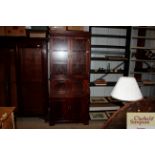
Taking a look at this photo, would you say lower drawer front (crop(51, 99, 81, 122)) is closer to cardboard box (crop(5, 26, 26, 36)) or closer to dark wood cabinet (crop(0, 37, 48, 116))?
dark wood cabinet (crop(0, 37, 48, 116))

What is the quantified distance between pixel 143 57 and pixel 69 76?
5.33 ft

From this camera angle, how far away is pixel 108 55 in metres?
3.74

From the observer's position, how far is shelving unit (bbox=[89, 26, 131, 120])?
362 cm

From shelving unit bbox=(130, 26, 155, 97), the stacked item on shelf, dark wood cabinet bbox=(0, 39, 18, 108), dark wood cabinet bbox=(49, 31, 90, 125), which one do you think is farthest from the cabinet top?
the stacked item on shelf

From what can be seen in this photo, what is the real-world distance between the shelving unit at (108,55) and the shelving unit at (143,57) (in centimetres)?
17

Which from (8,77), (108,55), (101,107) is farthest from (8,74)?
(108,55)

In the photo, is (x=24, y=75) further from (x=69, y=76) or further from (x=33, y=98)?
(x=69, y=76)

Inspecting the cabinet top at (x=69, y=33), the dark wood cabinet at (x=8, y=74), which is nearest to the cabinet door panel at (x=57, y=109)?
the dark wood cabinet at (x=8, y=74)

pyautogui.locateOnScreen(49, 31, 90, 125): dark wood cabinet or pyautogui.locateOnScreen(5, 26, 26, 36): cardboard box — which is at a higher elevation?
pyautogui.locateOnScreen(5, 26, 26, 36): cardboard box

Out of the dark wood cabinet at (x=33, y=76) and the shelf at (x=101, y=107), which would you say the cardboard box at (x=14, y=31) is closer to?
the dark wood cabinet at (x=33, y=76)

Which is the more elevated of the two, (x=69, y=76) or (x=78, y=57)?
(x=78, y=57)

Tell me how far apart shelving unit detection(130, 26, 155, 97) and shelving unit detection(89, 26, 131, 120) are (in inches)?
6.5
